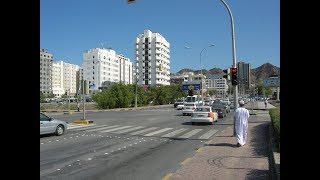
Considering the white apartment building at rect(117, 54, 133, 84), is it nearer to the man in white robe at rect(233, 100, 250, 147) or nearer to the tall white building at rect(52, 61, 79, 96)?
the tall white building at rect(52, 61, 79, 96)

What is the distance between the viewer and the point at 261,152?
1163cm

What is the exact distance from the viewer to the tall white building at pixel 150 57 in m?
146

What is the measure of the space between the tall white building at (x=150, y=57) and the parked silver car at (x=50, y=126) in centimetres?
12510

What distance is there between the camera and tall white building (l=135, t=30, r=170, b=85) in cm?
14600

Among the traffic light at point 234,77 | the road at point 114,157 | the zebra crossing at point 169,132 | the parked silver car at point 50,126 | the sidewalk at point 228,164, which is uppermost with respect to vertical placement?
the traffic light at point 234,77

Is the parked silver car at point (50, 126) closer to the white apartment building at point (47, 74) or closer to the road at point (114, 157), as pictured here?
the road at point (114, 157)

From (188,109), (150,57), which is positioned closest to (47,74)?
(150,57)

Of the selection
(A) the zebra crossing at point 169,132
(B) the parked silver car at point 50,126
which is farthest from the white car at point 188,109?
(B) the parked silver car at point 50,126

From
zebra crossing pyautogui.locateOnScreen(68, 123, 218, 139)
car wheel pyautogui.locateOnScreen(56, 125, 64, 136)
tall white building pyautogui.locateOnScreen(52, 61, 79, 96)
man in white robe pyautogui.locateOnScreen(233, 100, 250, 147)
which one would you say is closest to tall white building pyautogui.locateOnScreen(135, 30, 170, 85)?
tall white building pyautogui.locateOnScreen(52, 61, 79, 96)

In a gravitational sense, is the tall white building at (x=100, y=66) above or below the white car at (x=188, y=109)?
above

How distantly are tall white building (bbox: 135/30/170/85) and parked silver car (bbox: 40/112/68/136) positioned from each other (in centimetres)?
12510

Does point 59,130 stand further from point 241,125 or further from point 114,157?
point 241,125
